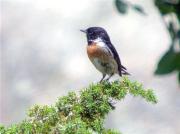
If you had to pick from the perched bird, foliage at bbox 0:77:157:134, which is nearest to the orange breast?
the perched bird

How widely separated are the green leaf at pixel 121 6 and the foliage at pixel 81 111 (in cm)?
98

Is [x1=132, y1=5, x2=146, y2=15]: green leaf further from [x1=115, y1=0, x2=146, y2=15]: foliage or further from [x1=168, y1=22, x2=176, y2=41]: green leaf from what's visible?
[x1=168, y1=22, x2=176, y2=41]: green leaf

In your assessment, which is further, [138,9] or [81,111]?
[81,111]

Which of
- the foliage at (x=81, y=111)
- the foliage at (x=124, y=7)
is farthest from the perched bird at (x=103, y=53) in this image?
the foliage at (x=124, y=7)

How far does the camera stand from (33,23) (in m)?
11.6

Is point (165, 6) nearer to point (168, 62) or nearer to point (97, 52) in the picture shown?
point (168, 62)

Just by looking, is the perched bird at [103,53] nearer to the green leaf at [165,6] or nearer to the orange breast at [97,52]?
the orange breast at [97,52]

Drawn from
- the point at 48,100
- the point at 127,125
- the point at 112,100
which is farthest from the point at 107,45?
the point at 48,100

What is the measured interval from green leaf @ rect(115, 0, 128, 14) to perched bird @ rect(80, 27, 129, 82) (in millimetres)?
2401

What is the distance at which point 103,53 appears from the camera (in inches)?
182

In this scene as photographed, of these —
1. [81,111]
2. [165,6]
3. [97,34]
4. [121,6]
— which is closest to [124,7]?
[121,6]

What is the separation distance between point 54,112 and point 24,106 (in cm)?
665

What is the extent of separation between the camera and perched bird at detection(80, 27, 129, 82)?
4531 millimetres

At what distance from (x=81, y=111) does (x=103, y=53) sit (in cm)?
139
